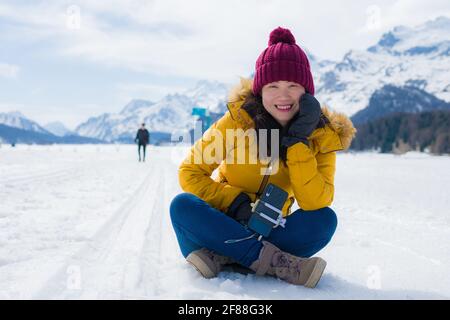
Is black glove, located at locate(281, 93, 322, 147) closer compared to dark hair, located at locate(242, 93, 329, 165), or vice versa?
black glove, located at locate(281, 93, 322, 147)

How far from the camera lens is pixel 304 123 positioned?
7.84 ft

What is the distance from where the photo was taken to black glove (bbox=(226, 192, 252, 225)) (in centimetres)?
249

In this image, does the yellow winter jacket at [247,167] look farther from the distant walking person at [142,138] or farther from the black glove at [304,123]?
the distant walking person at [142,138]

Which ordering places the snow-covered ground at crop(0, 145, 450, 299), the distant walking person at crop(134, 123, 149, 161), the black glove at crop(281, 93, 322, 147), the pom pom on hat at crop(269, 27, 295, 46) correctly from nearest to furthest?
the snow-covered ground at crop(0, 145, 450, 299), the black glove at crop(281, 93, 322, 147), the pom pom on hat at crop(269, 27, 295, 46), the distant walking person at crop(134, 123, 149, 161)

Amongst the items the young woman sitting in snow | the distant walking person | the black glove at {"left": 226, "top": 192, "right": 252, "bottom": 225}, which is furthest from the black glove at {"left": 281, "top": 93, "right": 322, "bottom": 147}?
the distant walking person

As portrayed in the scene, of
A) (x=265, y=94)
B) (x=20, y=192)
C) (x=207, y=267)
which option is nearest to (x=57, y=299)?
(x=207, y=267)

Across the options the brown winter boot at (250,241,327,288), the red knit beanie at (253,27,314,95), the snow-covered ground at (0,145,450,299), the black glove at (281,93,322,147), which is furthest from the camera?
the red knit beanie at (253,27,314,95)

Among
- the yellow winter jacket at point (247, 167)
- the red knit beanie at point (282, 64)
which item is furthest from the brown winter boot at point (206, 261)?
the red knit beanie at point (282, 64)

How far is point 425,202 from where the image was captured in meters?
6.19

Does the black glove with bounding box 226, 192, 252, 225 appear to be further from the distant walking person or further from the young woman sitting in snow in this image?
the distant walking person

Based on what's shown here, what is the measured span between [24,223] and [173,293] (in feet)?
7.32

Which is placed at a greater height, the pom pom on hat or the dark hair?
the pom pom on hat

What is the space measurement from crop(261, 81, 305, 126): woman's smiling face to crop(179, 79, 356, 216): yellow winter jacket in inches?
6.4

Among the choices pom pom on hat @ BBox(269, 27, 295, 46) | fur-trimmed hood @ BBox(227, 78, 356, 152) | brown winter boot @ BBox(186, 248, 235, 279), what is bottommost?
brown winter boot @ BBox(186, 248, 235, 279)
